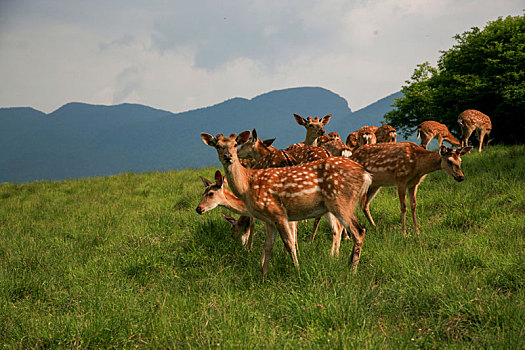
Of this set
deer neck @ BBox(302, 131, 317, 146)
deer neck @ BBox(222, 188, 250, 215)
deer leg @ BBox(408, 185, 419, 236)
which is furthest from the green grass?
deer neck @ BBox(302, 131, 317, 146)

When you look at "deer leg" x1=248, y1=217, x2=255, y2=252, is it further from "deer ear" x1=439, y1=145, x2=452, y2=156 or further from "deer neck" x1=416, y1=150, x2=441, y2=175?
"deer ear" x1=439, y1=145, x2=452, y2=156

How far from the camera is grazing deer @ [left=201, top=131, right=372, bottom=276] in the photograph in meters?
5.10

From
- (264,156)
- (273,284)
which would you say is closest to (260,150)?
(264,156)

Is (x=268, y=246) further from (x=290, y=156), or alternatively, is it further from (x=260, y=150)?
(x=260, y=150)

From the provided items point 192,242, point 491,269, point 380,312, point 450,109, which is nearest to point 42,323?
point 192,242

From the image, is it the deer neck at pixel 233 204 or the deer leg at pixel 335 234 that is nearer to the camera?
the deer leg at pixel 335 234

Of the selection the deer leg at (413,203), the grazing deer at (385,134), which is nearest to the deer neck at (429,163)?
the deer leg at (413,203)

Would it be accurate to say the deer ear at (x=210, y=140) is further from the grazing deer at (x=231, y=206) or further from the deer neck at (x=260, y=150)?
the deer neck at (x=260, y=150)

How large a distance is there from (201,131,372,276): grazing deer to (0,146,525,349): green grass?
1.46ft

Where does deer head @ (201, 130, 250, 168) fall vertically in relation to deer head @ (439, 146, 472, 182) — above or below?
above

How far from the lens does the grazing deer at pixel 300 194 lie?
5.10m

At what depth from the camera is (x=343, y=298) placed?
3.82 m

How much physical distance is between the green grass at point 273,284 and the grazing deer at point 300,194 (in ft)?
1.46

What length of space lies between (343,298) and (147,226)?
15.8 ft
